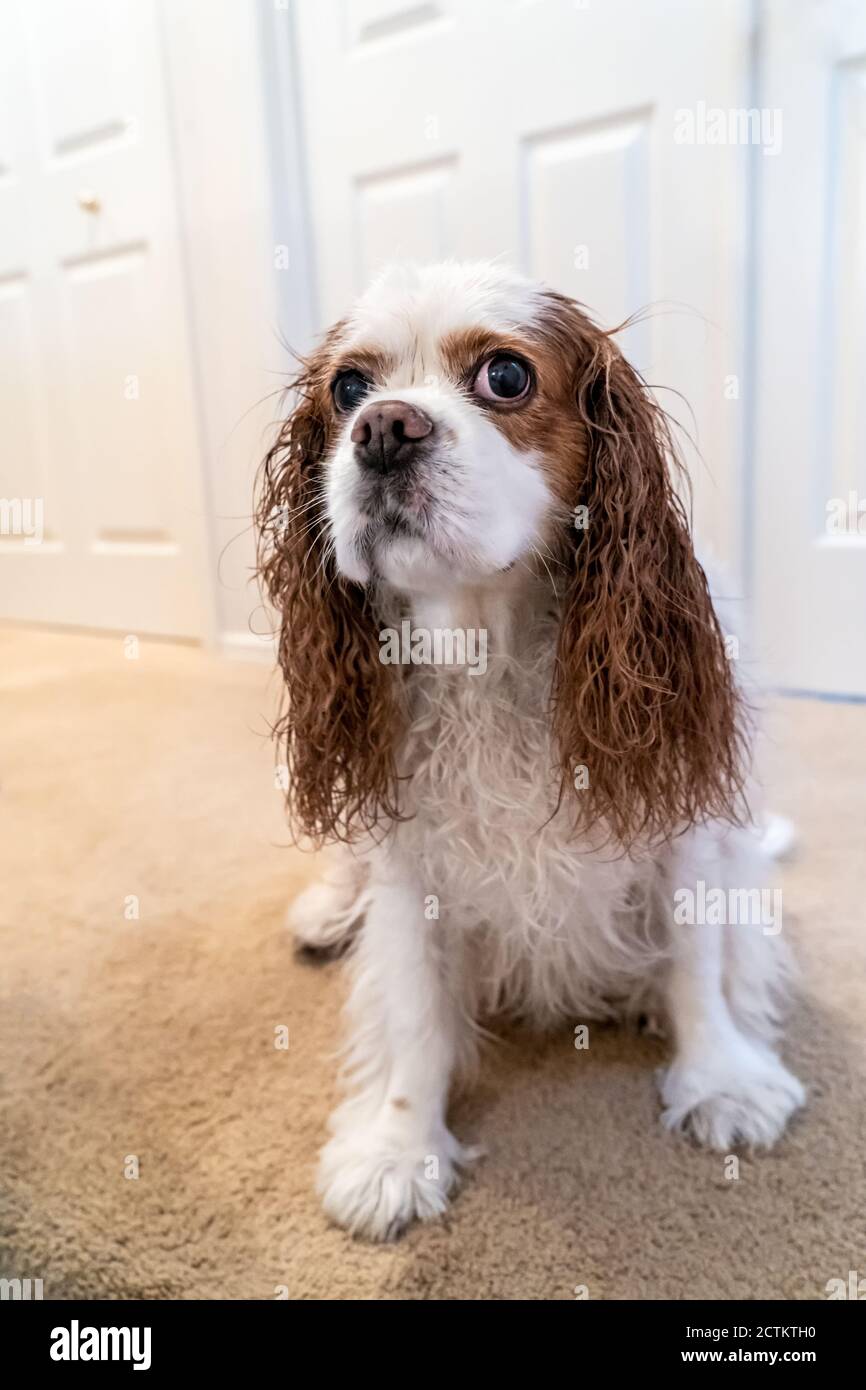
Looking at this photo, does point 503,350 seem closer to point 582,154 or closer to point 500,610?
point 500,610

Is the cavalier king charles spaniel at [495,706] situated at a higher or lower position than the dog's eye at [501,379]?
lower

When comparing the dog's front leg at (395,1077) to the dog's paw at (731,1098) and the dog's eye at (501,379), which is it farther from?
the dog's eye at (501,379)

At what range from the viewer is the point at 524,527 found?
87 centimetres

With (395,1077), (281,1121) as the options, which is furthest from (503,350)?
(281,1121)

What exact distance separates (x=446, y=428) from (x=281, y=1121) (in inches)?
30.9

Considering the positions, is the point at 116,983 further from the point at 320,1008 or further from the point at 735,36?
the point at 735,36

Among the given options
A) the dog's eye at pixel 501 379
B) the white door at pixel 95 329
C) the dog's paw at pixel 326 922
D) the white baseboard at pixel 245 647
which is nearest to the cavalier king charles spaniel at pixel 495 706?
the dog's eye at pixel 501 379

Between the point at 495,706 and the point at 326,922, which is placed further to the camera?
the point at 326,922

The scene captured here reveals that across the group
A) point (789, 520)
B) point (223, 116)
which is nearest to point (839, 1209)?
point (789, 520)

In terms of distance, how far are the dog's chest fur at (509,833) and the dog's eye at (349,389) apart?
28 cm

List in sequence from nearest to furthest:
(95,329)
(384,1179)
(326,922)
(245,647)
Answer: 1. (384,1179)
2. (326,922)
3. (245,647)
4. (95,329)

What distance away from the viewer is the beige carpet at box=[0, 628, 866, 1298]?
858 mm

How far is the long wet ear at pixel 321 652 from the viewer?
3.23 ft

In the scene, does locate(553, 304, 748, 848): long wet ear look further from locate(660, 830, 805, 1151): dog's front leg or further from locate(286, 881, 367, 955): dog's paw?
locate(286, 881, 367, 955): dog's paw
